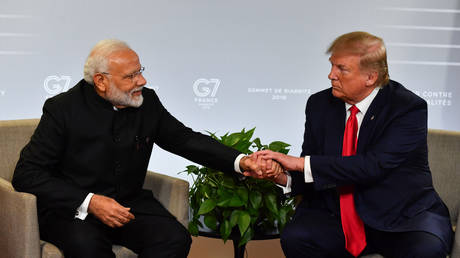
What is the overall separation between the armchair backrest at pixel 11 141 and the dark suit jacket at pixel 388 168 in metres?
1.41

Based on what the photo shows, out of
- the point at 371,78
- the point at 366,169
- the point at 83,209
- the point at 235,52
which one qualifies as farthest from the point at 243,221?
the point at 235,52

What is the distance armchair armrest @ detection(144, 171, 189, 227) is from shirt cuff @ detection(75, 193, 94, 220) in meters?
0.45

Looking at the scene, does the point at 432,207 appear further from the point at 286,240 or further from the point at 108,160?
the point at 108,160

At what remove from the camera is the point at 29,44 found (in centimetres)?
416

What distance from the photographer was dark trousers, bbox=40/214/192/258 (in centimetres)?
254

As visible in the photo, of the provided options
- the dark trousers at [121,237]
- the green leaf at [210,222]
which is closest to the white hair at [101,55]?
the dark trousers at [121,237]

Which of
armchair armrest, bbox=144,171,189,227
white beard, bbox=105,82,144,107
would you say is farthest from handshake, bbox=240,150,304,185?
white beard, bbox=105,82,144,107

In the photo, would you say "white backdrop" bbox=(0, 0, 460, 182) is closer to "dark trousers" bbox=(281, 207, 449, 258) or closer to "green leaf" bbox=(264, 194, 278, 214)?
"green leaf" bbox=(264, 194, 278, 214)

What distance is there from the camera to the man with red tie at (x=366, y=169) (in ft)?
8.96

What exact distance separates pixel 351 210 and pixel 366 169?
0.22 m

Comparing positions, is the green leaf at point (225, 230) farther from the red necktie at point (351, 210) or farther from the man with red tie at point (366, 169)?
the red necktie at point (351, 210)

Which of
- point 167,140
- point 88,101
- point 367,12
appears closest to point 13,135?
point 88,101

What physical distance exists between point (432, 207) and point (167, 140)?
127 cm

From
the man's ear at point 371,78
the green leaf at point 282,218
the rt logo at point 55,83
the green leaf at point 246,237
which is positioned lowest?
the green leaf at point 246,237
